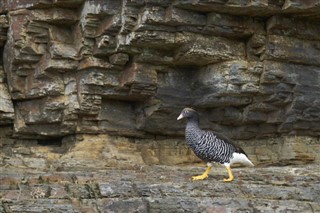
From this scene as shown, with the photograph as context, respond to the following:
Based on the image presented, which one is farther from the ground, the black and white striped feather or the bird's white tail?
the black and white striped feather

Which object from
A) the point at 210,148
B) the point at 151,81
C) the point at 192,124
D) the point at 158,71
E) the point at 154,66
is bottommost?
the point at 210,148

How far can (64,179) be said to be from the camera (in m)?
13.3

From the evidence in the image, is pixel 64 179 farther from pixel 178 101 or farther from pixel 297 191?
pixel 178 101

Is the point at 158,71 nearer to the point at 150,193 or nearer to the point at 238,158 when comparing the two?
the point at 238,158

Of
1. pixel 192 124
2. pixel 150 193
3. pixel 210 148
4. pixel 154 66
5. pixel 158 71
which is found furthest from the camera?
pixel 158 71

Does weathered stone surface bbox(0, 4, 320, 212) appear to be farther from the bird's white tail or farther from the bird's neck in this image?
the bird's neck

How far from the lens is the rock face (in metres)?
16.9

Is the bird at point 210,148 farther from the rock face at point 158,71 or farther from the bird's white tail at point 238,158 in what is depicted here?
the rock face at point 158,71

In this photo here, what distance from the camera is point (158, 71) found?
17.9m

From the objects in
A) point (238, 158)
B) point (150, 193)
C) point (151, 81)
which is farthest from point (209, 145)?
point (151, 81)

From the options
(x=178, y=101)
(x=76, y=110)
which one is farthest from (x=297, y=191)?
(x=76, y=110)

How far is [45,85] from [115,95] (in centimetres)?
191

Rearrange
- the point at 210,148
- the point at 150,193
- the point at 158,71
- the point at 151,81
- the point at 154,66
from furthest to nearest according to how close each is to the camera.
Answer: the point at 158,71, the point at 154,66, the point at 151,81, the point at 210,148, the point at 150,193

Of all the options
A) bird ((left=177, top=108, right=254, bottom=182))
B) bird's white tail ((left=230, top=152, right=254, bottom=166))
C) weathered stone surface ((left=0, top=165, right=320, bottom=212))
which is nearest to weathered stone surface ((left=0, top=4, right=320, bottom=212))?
bird's white tail ((left=230, top=152, right=254, bottom=166))
